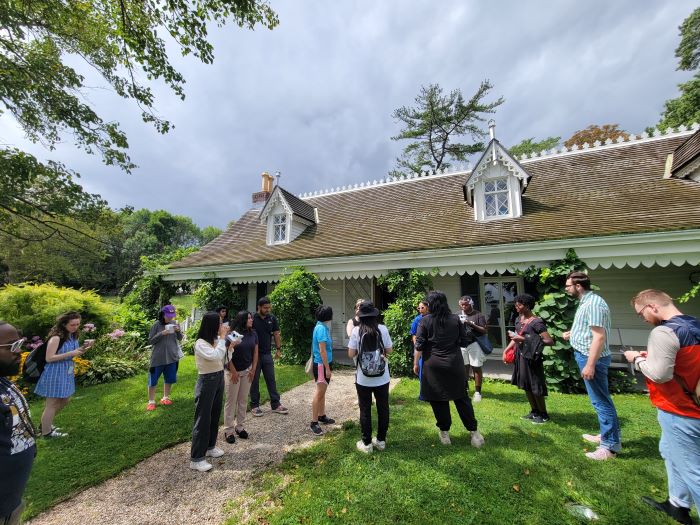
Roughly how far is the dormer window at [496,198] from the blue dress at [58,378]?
10.4 m

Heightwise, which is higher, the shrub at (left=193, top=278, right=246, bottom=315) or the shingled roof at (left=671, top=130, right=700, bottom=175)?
the shingled roof at (left=671, top=130, right=700, bottom=175)

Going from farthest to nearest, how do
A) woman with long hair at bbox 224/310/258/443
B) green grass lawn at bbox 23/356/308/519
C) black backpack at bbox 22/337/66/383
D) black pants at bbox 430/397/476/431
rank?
woman with long hair at bbox 224/310/258/443, black backpack at bbox 22/337/66/383, black pants at bbox 430/397/476/431, green grass lawn at bbox 23/356/308/519

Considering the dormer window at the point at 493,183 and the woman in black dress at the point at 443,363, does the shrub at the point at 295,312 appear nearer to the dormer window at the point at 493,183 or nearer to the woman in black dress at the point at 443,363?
the woman in black dress at the point at 443,363

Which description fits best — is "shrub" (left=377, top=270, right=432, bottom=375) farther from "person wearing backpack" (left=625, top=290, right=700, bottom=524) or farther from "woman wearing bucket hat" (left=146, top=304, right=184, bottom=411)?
"person wearing backpack" (left=625, top=290, right=700, bottom=524)

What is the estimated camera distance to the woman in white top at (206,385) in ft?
11.7

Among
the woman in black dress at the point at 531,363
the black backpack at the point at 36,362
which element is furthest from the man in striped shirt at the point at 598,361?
the black backpack at the point at 36,362

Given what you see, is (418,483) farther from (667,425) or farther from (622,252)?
(622,252)

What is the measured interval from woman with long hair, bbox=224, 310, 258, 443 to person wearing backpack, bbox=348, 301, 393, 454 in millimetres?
1712

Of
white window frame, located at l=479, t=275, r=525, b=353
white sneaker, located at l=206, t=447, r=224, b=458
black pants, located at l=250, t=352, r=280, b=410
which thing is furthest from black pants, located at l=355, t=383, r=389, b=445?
white window frame, located at l=479, t=275, r=525, b=353

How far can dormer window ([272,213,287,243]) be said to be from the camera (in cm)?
1277

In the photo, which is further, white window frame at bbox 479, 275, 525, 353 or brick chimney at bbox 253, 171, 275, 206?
brick chimney at bbox 253, 171, 275, 206

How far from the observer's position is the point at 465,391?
3650 millimetres

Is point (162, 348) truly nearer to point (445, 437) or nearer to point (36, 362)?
point (36, 362)

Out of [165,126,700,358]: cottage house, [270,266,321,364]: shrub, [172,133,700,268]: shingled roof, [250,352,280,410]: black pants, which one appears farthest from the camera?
[270,266,321,364]: shrub
